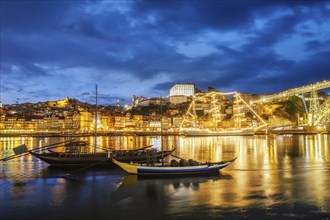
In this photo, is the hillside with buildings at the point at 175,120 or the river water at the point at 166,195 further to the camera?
the hillside with buildings at the point at 175,120

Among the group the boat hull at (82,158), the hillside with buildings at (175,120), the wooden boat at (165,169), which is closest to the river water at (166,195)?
the wooden boat at (165,169)

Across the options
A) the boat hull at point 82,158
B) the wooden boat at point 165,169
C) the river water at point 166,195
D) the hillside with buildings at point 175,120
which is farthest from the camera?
the hillside with buildings at point 175,120

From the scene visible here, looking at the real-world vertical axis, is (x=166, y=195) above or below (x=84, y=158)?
below

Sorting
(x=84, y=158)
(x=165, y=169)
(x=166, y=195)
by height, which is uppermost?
(x=84, y=158)

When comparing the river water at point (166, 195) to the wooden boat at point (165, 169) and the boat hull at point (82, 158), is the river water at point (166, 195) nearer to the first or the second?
the wooden boat at point (165, 169)

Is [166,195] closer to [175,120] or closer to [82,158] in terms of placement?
[82,158]

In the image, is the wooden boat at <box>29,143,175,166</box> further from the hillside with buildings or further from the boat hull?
the hillside with buildings

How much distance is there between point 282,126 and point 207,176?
113 meters

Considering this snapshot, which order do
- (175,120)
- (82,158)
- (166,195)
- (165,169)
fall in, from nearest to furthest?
(166,195), (165,169), (82,158), (175,120)

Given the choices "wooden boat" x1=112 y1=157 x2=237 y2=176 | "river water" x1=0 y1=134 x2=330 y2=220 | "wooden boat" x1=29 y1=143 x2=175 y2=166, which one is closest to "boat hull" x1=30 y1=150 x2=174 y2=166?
"wooden boat" x1=29 y1=143 x2=175 y2=166

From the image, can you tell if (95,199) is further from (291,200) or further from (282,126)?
(282,126)

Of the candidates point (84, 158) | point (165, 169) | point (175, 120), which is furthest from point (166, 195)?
point (175, 120)

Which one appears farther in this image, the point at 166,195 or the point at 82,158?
the point at 82,158

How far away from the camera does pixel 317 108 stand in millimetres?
102250
